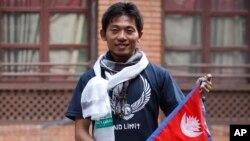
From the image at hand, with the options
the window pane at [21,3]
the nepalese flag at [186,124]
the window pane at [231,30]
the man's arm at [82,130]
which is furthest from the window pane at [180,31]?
the man's arm at [82,130]

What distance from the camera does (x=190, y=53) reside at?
8.87m

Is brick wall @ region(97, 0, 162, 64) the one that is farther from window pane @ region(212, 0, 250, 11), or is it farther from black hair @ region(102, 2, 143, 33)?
black hair @ region(102, 2, 143, 33)

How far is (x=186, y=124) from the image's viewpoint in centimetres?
354

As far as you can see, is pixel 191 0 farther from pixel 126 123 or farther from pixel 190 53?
pixel 126 123

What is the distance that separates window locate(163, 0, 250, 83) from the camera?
884cm

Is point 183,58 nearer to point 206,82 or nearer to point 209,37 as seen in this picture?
point 209,37

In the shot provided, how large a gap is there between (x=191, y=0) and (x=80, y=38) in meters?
1.63

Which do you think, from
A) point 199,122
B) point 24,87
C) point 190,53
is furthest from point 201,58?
point 199,122

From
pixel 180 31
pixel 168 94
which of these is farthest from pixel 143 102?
pixel 180 31

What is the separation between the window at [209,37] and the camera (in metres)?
8.84

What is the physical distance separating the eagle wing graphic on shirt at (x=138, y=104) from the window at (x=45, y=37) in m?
5.23

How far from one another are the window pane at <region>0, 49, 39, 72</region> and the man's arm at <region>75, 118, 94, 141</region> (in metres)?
5.22

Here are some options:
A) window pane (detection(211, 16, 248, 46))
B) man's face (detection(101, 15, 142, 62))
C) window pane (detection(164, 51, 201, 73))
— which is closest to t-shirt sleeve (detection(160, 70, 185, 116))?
man's face (detection(101, 15, 142, 62))

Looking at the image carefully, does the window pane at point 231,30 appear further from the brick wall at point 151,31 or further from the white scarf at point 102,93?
the white scarf at point 102,93
